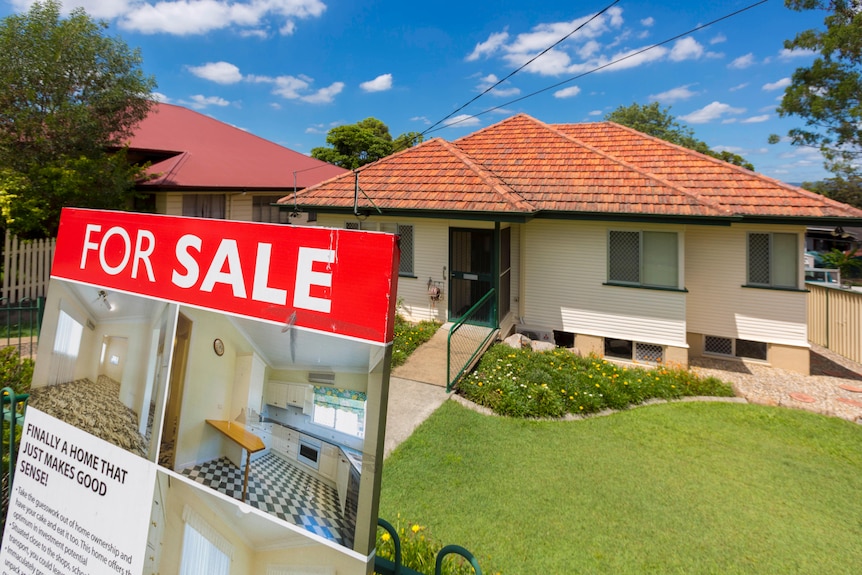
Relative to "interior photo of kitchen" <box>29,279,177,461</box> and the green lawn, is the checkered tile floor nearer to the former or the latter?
"interior photo of kitchen" <box>29,279,177,461</box>

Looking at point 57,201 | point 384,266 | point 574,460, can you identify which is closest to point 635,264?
point 574,460

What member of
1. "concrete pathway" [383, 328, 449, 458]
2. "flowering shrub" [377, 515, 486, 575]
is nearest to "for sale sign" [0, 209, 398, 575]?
"flowering shrub" [377, 515, 486, 575]

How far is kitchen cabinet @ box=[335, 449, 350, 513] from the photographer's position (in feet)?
5.54

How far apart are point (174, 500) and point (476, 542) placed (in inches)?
123

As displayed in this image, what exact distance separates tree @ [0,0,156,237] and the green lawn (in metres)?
11.2

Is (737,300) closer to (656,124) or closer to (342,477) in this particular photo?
(342,477)

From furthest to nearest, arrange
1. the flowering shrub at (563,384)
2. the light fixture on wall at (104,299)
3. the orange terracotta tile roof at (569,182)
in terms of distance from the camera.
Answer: the orange terracotta tile roof at (569,182) < the flowering shrub at (563,384) < the light fixture on wall at (104,299)

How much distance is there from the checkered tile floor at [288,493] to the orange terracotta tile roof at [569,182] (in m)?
8.37

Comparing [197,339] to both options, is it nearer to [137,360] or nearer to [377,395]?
[137,360]

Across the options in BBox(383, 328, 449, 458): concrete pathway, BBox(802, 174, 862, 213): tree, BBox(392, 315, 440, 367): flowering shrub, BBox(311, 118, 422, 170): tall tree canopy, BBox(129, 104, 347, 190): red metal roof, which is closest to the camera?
A: BBox(383, 328, 449, 458): concrete pathway

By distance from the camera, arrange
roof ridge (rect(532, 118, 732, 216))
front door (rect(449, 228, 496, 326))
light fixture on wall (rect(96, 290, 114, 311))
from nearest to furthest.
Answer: light fixture on wall (rect(96, 290, 114, 311)) → roof ridge (rect(532, 118, 732, 216)) → front door (rect(449, 228, 496, 326))

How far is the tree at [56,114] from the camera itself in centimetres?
1079

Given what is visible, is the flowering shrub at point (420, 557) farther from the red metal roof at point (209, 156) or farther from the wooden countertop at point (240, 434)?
the red metal roof at point (209, 156)

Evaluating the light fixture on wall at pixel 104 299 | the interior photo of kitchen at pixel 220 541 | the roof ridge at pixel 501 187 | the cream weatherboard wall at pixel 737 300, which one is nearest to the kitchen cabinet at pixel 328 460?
the interior photo of kitchen at pixel 220 541
